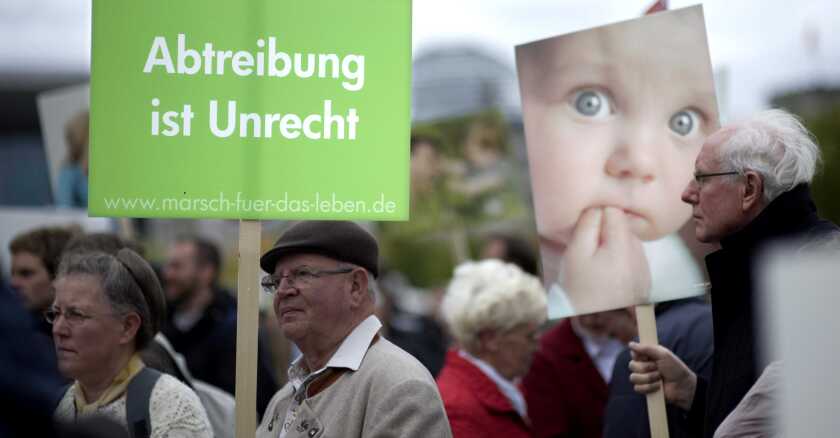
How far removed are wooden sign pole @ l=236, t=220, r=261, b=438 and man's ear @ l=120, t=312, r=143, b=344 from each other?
490 mm

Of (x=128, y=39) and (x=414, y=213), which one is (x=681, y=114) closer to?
(x=128, y=39)

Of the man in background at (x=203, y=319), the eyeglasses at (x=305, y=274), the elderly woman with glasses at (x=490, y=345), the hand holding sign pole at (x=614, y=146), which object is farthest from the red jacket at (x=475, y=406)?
the eyeglasses at (x=305, y=274)

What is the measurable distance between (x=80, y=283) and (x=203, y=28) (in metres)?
0.99

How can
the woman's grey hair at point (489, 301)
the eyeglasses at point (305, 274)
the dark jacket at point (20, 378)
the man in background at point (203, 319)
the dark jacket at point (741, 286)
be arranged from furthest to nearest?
1. the man in background at point (203, 319)
2. the woman's grey hair at point (489, 301)
3. the eyeglasses at point (305, 274)
4. the dark jacket at point (741, 286)
5. the dark jacket at point (20, 378)

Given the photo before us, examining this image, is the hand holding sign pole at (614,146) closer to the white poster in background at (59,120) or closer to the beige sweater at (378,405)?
the beige sweater at (378,405)

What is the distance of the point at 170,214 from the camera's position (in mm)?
3967

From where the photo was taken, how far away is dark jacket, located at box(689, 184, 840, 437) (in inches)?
151

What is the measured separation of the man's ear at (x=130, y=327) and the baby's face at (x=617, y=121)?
1593mm

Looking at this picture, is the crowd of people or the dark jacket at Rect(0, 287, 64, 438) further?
the crowd of people

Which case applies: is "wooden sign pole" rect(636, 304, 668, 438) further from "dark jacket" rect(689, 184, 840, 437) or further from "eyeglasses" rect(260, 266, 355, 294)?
"eyeglasses" rect(260, 266, 355, 294)

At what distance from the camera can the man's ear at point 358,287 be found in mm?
4016

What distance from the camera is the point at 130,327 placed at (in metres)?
4.22

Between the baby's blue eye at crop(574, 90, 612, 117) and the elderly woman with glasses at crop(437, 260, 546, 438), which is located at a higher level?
the baby's blue eye at crop(574, 90, 612, 117)

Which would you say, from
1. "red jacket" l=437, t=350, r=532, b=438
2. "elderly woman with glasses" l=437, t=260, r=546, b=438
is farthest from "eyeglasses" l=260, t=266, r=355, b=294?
"elderly woman with glasses" l=437, t=260, r=546, b=438
